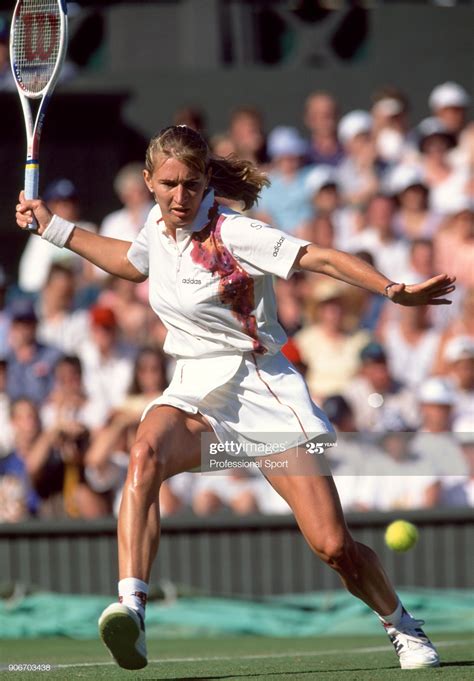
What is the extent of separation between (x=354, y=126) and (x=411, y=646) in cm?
714

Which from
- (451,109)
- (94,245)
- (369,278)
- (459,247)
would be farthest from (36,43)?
(451,109)

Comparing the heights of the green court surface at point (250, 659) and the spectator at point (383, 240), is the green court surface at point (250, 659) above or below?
below

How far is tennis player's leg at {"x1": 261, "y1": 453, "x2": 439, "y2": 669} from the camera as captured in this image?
5258 mm

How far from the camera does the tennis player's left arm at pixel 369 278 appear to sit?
4.86m

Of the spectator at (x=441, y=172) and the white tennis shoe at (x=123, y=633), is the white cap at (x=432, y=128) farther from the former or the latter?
the white tennis shoe at (x=123, y=633)

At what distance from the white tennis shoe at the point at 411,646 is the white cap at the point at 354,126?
274 inches

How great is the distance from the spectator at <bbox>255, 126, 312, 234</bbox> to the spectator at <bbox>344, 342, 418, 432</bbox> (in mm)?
2034

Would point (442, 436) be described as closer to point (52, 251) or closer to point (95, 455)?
point (95, 455)

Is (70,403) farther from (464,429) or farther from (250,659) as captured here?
(250,659)

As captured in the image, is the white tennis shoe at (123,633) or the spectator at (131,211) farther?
the spectator at (131,211)

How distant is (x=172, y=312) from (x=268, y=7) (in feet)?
28.0

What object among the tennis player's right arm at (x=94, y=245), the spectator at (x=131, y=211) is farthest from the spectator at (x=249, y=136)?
A: the tennis player's right arm at (x=94, y=245)

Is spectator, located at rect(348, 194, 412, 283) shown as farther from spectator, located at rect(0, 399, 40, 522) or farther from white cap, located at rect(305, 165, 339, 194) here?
spectator, located at rect(0, 399, 40, 522)

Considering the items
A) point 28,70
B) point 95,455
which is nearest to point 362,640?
point 95,455
